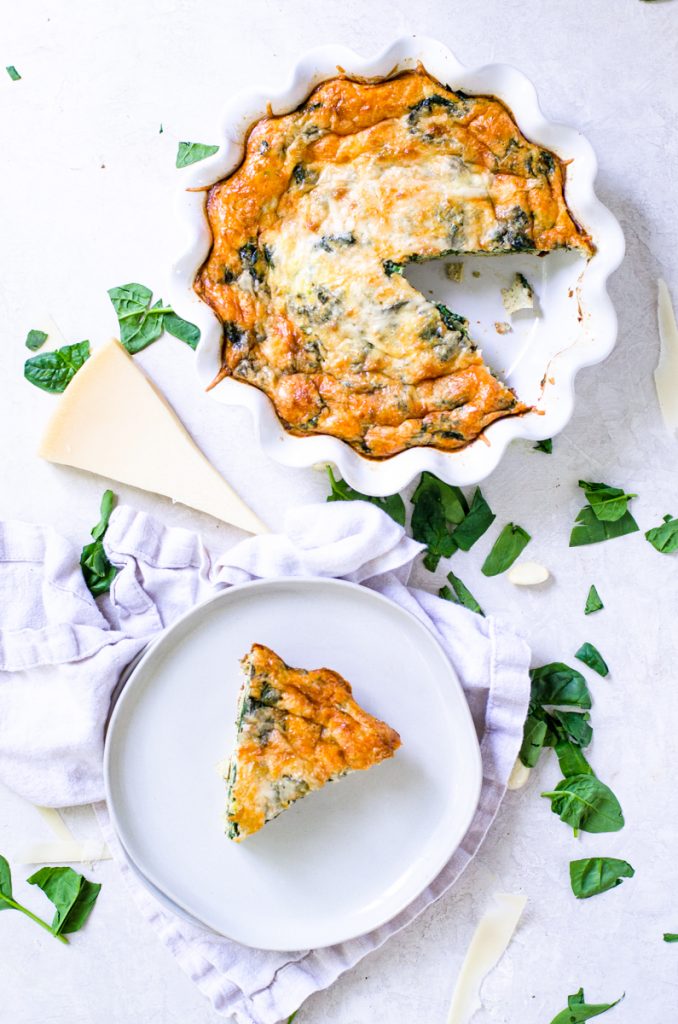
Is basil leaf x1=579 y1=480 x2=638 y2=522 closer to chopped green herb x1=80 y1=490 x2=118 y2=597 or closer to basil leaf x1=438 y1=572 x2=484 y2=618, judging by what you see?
basil leaf x1=438 y1=572 x2=484 y2=618

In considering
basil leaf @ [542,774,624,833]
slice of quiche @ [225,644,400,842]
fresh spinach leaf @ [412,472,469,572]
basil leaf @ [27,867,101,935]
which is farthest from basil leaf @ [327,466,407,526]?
basil leaf @ [27,867,101,935]

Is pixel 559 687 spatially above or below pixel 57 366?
below

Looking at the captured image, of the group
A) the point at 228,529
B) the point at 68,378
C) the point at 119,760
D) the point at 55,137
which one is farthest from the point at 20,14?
the point at 119,760

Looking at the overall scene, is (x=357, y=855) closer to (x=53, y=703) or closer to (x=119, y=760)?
(x=119, y=760)

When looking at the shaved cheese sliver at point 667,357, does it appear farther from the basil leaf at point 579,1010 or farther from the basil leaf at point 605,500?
the basil leaf at point 579,1010

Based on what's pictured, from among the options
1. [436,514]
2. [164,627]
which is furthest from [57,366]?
[436,514]

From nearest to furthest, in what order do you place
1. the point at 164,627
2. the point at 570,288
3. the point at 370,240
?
the point at 370,240, the point at 570,288, the point at 164,627

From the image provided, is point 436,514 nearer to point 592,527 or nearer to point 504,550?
point 504,550
